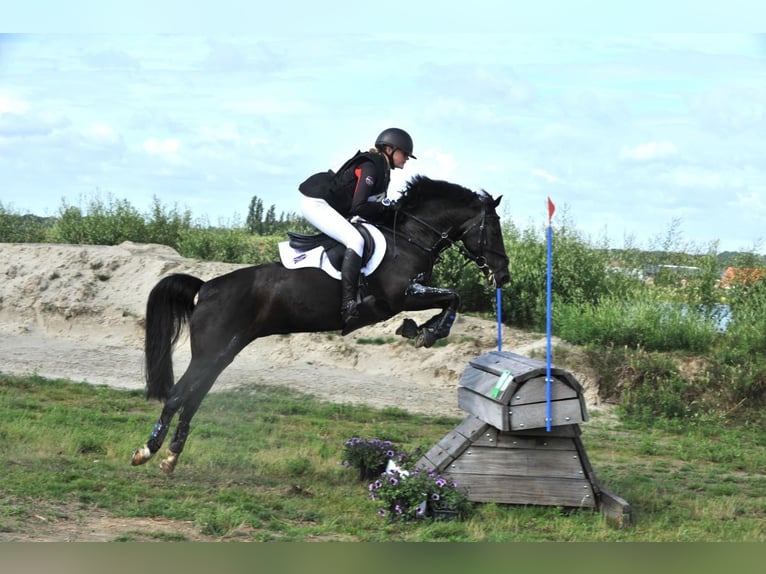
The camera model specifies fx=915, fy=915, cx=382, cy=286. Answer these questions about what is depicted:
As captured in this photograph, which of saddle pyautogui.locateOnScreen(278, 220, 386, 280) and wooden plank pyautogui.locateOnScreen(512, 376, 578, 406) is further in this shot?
saddle pyautogui.locateOnScreen(278, 220, 386, 280)

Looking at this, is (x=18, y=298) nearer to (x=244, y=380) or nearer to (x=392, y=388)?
(x=244, y=380)

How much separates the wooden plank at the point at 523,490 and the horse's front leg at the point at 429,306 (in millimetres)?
1084

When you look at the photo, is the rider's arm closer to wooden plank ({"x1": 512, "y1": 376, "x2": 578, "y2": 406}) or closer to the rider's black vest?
the rider's black vest

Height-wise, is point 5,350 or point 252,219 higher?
point 252,219

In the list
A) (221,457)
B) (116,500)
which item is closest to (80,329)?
(221,457)

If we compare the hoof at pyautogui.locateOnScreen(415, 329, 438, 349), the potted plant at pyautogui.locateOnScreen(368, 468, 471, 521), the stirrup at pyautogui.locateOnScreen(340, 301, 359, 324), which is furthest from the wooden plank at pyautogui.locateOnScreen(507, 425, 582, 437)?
the stirrup at pyautogui.locateOnScreen(340, 301, 359, 324)

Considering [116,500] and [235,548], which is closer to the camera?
[235,548]

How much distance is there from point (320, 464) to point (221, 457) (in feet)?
2.79

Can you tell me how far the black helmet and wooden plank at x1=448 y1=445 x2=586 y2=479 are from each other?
7.69 ft

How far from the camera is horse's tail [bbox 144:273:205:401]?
23.9ft

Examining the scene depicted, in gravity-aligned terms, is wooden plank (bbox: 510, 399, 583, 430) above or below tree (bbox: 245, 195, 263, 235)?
below

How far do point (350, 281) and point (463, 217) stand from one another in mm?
1140

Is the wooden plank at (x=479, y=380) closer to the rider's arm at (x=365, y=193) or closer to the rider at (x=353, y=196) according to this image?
the rider at (x=353, y=196)

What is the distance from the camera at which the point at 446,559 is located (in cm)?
462
